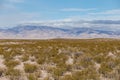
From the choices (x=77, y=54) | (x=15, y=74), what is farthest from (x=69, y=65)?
(x=77, y=54)

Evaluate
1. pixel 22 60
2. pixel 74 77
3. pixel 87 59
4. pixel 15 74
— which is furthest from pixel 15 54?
pixel 74 77

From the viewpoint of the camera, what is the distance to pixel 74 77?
12.8 m

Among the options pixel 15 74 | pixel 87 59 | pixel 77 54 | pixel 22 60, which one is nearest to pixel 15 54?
pixel 22 60

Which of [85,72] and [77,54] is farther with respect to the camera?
[77,54]

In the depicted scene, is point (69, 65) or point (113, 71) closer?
point (113, 71)

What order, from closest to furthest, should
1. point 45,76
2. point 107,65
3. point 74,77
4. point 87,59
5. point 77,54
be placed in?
point 74,77 → point 45,76 → point 107,65 → point 87,59 → point 77,54

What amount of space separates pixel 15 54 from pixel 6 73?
7423 millimetres

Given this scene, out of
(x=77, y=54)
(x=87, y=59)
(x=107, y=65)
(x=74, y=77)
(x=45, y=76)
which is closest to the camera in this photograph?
(x=74, y=77)

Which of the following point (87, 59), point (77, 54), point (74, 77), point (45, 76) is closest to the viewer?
point (74, 77)

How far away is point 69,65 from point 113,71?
9.33 feet

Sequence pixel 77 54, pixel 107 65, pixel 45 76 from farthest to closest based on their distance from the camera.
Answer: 1. pixel 77 54
2. pixel 107 65
3. pixel 45 76

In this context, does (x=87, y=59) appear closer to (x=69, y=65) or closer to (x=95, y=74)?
(x=69, y=65)

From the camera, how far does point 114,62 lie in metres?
16.1

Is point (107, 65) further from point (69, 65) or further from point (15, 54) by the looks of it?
point (15, 54)
